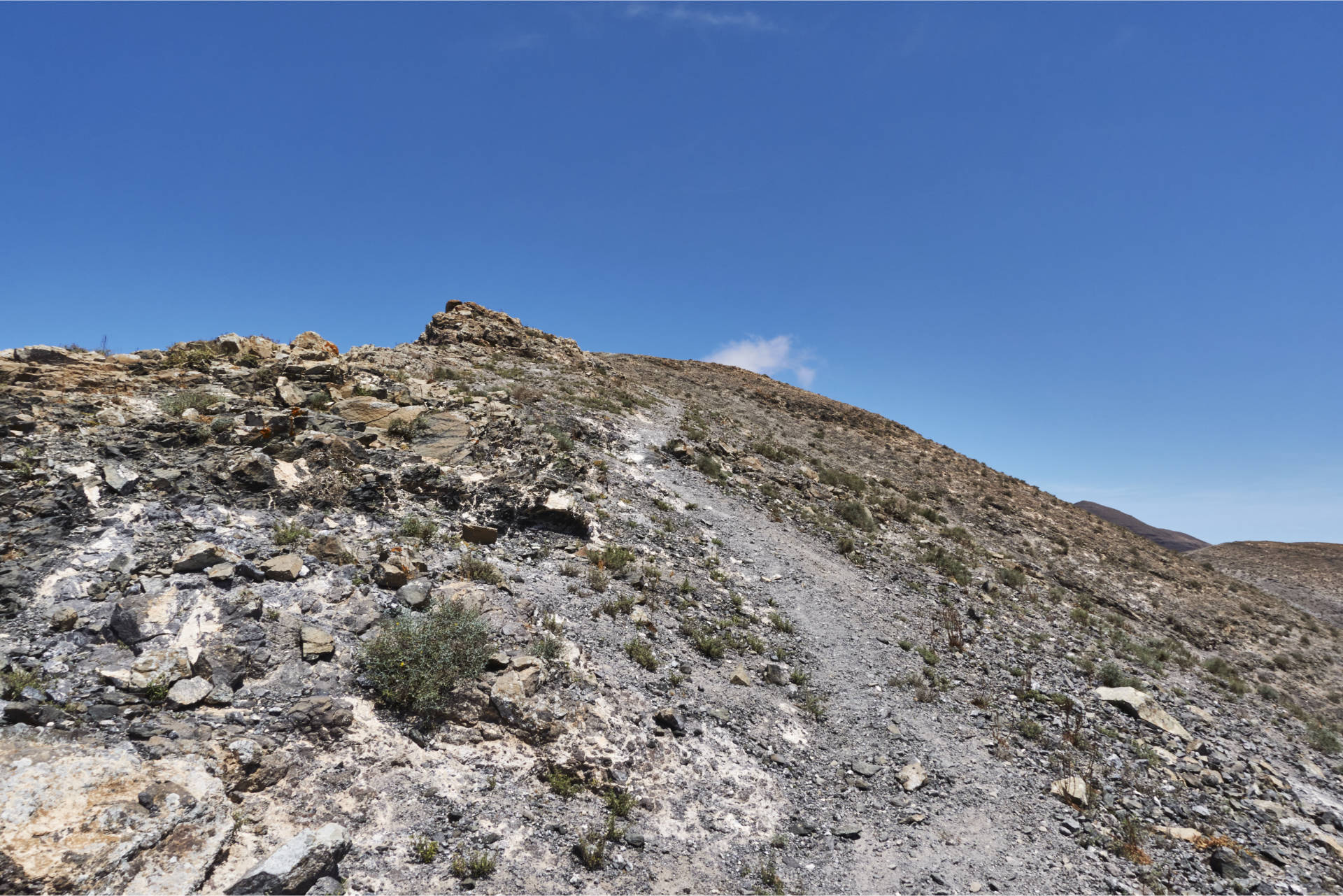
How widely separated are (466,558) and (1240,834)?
15316 mm

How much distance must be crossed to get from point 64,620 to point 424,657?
430 cm

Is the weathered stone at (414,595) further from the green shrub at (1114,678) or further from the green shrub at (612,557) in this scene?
the green shrub at (1114,678)

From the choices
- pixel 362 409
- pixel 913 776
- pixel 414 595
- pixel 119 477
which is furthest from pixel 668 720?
pixel 362 409

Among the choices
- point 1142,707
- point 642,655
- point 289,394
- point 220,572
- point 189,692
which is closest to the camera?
point 189,692

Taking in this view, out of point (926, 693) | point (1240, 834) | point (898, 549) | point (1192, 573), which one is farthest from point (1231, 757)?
point (1192, 573)

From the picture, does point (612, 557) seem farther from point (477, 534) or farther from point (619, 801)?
point (619, 801)

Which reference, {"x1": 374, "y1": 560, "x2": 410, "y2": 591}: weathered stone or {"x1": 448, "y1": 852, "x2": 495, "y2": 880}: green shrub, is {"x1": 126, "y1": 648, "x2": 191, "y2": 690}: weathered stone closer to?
{"x1": 374, "y1": 560, "x2": 410, "y2": 591}: weathered stone

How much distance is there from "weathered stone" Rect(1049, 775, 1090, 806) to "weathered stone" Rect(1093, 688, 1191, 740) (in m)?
4.19

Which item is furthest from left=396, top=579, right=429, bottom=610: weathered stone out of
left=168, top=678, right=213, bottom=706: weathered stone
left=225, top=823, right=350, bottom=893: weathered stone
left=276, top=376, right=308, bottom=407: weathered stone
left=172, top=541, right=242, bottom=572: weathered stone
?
left=276, top=376, right=308, bottom=407: weathered stone

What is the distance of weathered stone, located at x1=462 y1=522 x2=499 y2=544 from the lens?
11922 mm

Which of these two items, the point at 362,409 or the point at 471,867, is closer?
the point at 471,867

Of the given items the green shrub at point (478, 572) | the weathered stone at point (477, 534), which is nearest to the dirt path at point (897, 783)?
the green shrub at point (478, 572)

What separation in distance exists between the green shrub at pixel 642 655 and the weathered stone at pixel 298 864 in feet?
18.0

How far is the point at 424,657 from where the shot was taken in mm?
7945
